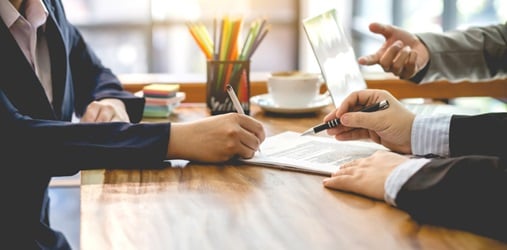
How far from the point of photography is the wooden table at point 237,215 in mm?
901

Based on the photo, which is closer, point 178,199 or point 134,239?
point 134,239

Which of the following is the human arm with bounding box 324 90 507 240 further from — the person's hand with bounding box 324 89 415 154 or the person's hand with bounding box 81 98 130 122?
the person's hand with bounding box 81 98 130 122

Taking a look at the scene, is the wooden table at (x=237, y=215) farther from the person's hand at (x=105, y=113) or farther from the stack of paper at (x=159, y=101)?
the stack of paper at (x=159, y=101)

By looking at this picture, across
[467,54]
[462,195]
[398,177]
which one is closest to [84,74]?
[467,54]

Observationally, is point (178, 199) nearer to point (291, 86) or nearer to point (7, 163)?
point (7, 163)

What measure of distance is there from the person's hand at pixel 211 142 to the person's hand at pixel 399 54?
1.72 ft

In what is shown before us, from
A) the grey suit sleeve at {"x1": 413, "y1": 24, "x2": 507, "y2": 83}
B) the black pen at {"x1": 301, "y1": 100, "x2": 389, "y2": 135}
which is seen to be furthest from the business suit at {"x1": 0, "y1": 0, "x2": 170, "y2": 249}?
the grey suit sleeve at {"x1": 413, "y1": 24, "x2": 507, "y2": 83}

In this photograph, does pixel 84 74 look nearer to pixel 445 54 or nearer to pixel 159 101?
pixel 159 101

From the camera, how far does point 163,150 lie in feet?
4.24

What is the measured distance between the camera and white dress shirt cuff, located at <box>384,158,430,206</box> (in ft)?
3.35

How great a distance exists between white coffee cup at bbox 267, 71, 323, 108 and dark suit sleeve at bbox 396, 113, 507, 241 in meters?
0.81

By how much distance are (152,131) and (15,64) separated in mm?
366

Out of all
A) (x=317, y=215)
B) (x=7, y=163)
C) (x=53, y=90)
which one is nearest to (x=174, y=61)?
(x=53, y=90)

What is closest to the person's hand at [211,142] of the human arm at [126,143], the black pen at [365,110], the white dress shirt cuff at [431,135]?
the human arm at [126,143]
